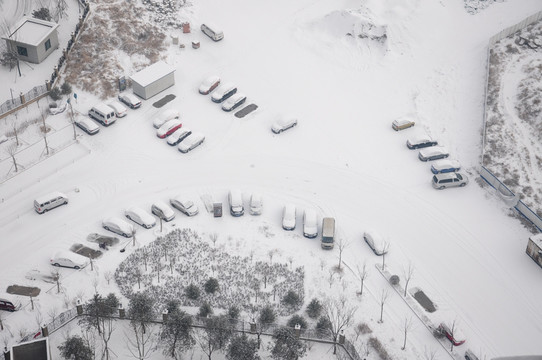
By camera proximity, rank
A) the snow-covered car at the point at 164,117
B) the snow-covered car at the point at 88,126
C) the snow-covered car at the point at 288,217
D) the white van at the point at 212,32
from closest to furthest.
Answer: the snow-covered car at the point at 288,217 < the snow-covered car at the point at 88,126 < the snow-covered car at the point at 164,117 < the white van at the point at 212,32

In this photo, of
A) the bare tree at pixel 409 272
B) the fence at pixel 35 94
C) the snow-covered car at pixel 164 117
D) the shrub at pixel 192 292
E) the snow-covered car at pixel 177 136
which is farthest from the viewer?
the snow-covered car at pixel 164 117

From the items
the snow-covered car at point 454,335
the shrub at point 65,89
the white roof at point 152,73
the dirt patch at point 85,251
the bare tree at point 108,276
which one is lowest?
the snow-covered car at point 454,335

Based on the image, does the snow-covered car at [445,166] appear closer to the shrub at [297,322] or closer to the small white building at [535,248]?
the small white building at [535,248]

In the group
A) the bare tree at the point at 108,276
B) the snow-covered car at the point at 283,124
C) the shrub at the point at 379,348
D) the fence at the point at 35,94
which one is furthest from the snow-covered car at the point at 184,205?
the fence at the point at 35,94

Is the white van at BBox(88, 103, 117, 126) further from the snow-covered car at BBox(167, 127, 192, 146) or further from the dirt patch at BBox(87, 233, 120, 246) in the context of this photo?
the dirt patch at BBox(87, 233, 120, 246)

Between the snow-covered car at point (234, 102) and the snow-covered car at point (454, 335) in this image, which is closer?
the snow-covered car at point (454, 335)

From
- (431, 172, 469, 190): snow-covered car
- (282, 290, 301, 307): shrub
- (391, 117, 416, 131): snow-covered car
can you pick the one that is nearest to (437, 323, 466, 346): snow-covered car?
(282, 290, 301, 307): shrub
